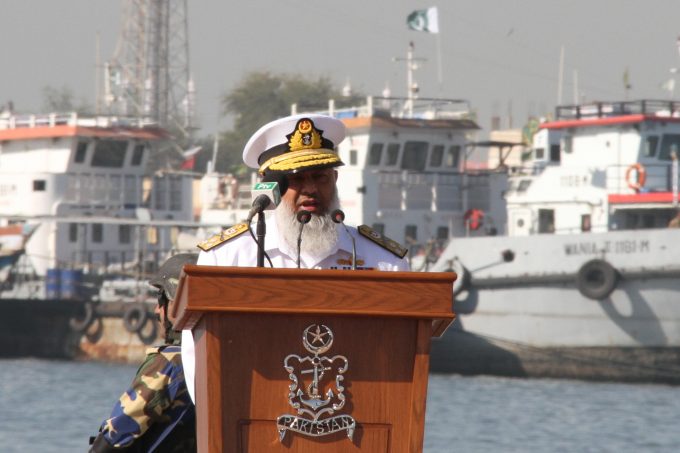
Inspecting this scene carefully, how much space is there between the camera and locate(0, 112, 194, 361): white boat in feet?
94.3

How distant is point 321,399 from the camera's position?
346 centimetres

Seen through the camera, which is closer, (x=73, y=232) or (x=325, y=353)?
(x=325, y=353)

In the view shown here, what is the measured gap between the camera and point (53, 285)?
1141 inches

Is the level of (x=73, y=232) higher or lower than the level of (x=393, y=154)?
lower

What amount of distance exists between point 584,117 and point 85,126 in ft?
32.2

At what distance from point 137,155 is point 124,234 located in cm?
183

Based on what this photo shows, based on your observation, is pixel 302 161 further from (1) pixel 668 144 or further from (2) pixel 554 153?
(2) pixel 554 153

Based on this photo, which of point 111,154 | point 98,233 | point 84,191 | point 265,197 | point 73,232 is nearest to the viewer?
point 265,197

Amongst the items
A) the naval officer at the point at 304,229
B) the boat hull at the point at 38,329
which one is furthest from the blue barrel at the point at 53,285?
the naval officer at the point at 304,229

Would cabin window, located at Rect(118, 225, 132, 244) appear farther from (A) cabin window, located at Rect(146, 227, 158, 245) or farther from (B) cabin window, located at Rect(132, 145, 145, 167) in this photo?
(B) cabin window, located at Rect(132, 145, 145, 167)

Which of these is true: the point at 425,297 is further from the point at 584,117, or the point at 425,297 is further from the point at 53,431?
the point at 584,117

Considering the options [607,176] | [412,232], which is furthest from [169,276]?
[412,232]

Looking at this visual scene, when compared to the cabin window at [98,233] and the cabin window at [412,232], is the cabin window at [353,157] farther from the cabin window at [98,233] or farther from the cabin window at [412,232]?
the cabin window at [98,233]

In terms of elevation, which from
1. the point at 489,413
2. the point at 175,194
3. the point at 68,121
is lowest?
the point at 489,413
